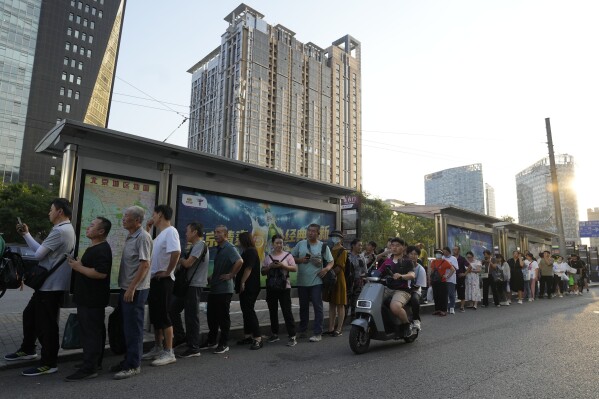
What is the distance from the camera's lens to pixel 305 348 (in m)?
6.21

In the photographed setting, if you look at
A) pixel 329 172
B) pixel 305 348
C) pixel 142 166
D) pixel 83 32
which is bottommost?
pixel 305 348

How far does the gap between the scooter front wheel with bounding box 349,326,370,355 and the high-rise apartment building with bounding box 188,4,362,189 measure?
83.5m

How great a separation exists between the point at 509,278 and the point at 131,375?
517 inches

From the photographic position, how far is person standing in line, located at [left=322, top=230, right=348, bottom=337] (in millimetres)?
7359

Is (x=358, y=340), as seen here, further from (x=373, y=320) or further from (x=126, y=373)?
(x=126, y=373)

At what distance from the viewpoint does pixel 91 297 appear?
4555mm

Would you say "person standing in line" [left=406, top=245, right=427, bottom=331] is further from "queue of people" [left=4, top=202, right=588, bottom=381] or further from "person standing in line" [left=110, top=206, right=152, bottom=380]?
"person standing in line" [left=110, top=206, right=152, bottom=380]

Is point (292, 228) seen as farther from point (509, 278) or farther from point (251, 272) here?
point (509, 278)

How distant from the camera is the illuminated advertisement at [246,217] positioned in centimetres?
820

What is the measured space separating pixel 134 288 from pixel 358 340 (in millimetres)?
2982

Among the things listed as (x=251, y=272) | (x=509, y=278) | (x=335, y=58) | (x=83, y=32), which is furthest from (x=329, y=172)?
(x=251, y=272)

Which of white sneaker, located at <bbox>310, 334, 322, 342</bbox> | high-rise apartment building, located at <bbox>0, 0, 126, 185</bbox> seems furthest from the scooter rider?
high-rise apartment building, located at <bbox>0, 0, 126, 185</bbox>

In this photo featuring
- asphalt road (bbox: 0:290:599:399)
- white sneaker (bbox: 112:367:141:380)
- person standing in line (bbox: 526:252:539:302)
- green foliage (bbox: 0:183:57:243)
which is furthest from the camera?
green foliage (bbox: 0:183:57:243)

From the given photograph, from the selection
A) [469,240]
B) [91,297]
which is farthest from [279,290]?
[469,240]
